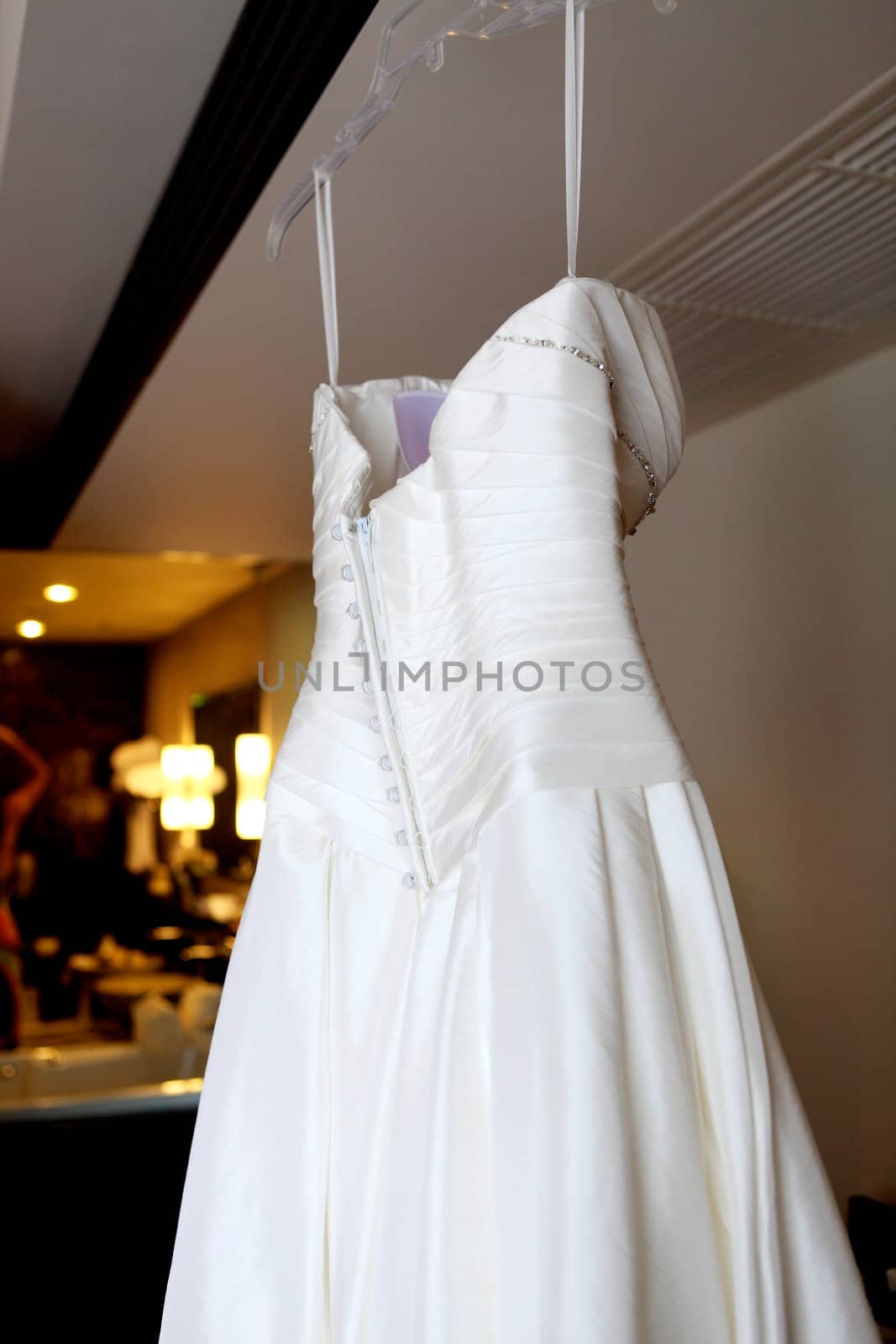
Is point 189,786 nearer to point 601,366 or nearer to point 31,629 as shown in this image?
point 31,629

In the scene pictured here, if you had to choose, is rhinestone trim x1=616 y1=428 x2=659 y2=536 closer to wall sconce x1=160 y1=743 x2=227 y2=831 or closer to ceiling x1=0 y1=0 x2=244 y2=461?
ceiling x1=0 y1=0 x2=244 y2=461

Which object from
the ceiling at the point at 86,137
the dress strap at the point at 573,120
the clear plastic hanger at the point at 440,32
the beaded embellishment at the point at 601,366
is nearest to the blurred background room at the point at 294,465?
the ceiling at the point at 86,137

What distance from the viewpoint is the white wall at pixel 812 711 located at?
2.43 meters

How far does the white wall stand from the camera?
243cm

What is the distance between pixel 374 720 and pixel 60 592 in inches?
126

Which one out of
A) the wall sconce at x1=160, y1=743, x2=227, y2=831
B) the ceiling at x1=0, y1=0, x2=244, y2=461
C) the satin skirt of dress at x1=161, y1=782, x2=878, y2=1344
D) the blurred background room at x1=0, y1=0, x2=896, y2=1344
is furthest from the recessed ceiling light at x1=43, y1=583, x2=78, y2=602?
the satin skirt of dress at x1=161, y1=782, x2=878, y2=1344

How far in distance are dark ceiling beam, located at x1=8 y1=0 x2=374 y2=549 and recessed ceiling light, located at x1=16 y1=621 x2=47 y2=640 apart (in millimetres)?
1128

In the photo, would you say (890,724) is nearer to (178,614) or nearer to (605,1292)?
(605,1292)

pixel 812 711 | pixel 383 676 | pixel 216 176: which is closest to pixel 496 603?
pixel 383 676

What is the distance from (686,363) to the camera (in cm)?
242

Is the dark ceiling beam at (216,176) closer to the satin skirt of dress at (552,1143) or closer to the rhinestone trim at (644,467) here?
the rhinestone trim at (644,467)

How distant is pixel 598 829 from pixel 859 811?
6.18 ft

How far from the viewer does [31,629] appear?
387 cm

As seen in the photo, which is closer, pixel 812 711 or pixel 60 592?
pixel 812 711
